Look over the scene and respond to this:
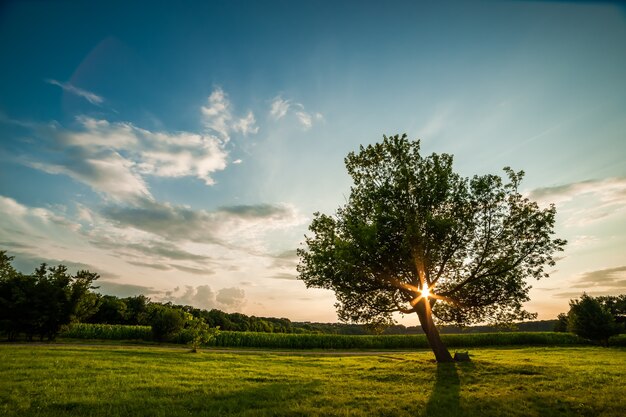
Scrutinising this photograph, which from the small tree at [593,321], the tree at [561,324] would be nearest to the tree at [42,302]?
the small tree at [593,321]

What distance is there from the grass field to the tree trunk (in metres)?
3.22

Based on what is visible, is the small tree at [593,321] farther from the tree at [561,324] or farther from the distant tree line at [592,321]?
the tree at [561,324]

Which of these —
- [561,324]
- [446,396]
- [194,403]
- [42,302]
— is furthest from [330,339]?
[561,324]

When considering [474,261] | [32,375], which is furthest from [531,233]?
[32,375]

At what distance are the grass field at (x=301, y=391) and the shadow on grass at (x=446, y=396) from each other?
0.04 meters

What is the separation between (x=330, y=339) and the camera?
6144cm

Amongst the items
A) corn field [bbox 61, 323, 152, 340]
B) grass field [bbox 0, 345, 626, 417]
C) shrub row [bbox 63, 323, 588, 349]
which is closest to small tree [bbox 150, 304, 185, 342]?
shrub row [bbox 63, 323, 588, 349]

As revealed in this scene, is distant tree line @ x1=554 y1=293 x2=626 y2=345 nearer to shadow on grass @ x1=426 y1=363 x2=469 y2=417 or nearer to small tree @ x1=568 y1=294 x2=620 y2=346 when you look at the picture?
small tree @ x1=568 y1=294 x2=620 y2=346

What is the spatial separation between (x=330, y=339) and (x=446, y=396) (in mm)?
→ 49779

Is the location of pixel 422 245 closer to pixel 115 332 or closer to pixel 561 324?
pixel 115 332

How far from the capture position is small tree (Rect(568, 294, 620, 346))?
56781mm

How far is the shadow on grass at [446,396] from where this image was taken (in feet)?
39.8

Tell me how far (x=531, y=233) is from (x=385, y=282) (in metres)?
11.0

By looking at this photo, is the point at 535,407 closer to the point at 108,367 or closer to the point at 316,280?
the point at 316,280
